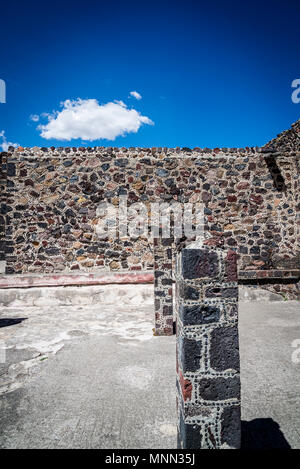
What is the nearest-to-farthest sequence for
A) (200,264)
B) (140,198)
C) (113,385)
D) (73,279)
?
(200,264) → (113,385) → (73,279) → (140,198)

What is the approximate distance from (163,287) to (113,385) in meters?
1.71

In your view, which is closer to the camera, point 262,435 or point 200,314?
point 200,314

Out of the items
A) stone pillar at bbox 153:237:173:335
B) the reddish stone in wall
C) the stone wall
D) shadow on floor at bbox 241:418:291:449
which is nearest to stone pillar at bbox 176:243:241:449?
the reddish stone in wall

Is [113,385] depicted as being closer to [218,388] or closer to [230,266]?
[218,388]

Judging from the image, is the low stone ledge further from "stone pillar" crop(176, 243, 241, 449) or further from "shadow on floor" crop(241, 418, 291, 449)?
"stone pillar" crop(176, 243, 241, 449)

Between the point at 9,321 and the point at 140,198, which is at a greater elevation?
the point at 140,198

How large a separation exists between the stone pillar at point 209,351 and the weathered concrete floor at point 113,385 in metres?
0.55

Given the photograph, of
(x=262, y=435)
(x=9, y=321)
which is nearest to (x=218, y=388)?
(x=262, y=435)

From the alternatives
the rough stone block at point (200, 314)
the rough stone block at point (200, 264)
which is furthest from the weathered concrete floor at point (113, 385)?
the rough stone block at point (200, 264)

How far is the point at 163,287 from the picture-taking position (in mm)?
4289

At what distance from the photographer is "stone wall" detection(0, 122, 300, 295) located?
6.67 m

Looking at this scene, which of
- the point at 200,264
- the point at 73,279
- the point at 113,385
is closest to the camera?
the point at 200,264

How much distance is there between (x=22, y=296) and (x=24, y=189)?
2435 millimetres

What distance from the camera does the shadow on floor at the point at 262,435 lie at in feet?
6.56
